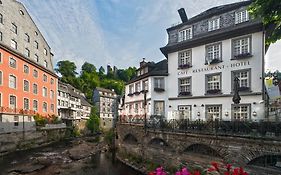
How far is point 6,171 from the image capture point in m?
17.8

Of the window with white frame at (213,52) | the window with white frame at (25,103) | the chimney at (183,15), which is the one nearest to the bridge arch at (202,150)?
the window with white frame at (213,52)

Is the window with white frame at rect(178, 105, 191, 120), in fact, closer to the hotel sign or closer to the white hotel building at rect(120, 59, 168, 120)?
the white hotel building at rect(120, 59, 168, 120)

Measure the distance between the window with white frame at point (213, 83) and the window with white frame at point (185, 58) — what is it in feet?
9.28

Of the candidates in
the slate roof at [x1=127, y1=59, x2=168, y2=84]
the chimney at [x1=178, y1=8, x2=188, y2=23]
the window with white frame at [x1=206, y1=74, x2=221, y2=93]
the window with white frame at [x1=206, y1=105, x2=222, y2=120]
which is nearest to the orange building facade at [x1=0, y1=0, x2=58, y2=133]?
the slate roof at [x1=127, y1=59, x2=168, y2=84]

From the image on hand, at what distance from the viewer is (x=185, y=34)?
2248 centimetres

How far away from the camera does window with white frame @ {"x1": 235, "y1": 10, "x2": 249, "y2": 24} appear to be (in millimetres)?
17997

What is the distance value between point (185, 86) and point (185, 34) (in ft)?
20.9

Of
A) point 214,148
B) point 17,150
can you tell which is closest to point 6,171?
point 17,150

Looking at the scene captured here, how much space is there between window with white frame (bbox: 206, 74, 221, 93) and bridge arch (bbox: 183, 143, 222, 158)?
23.5 ft

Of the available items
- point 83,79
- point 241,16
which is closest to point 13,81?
point 241,16

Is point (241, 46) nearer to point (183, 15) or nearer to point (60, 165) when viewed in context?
point (183, 15)

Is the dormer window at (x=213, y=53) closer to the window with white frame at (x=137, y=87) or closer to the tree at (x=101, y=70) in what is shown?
the window with white frame at (x=137, y=87)

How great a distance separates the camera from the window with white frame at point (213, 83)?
18.9m

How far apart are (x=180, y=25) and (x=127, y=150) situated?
55.0 ft
